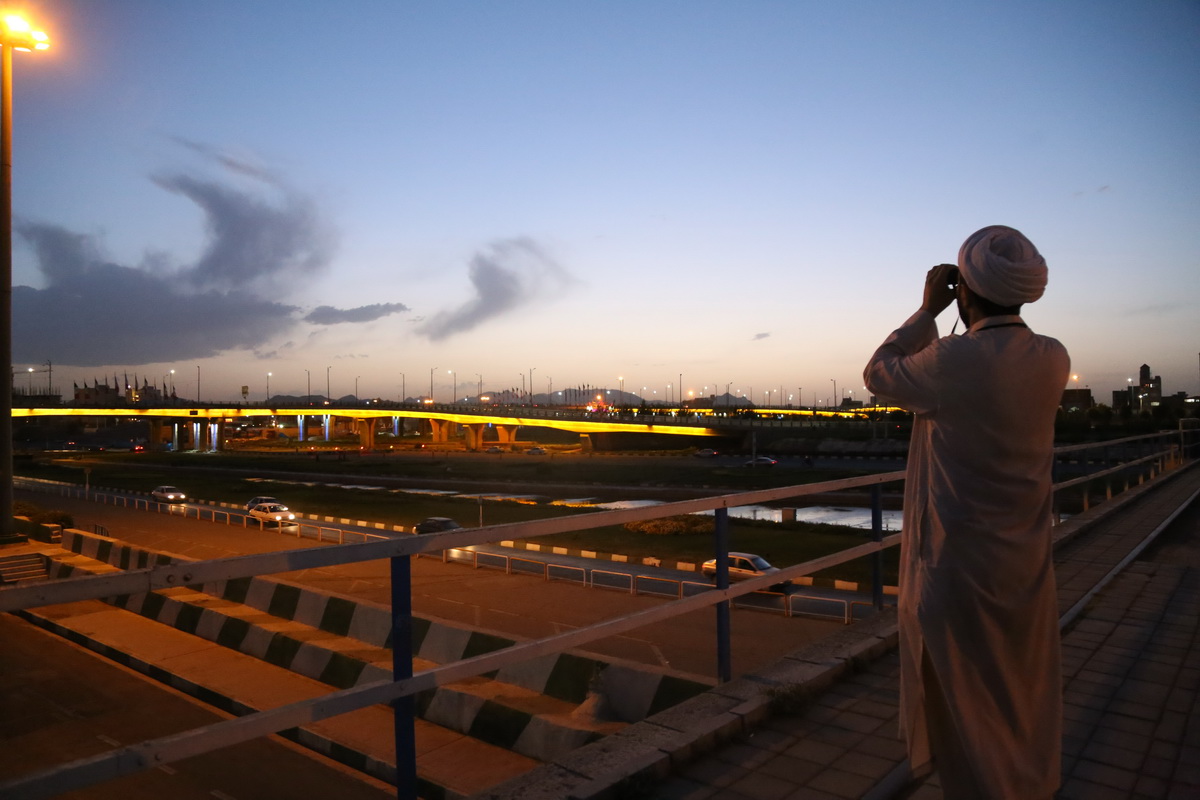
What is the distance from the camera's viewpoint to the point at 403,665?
2631mm

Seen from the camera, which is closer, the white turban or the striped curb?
the white turban

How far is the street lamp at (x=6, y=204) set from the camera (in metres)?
17.6

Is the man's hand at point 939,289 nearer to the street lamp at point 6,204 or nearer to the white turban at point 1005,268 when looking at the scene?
the white turban at point 1005,268

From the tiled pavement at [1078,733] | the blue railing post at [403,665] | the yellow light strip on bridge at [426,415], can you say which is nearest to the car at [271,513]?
the tiled pavement at [1078,733]

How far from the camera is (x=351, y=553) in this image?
2.56 metres

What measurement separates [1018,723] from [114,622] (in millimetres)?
Answer: 19192

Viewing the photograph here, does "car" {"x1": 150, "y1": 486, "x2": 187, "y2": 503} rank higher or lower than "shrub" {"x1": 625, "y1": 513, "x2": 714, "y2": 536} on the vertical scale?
higher

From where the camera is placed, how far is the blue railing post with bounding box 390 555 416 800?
2646 millimetres

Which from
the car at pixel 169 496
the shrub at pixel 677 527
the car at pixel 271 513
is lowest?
the shrub at pixel 677 527

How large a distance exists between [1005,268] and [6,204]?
72.5 ft

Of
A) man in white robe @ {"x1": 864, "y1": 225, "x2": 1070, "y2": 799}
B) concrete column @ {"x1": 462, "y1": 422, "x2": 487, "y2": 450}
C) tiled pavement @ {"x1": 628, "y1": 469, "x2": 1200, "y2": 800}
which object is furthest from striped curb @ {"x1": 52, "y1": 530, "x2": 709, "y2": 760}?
concrete column @ {"x1": 462, "y1": 422, "x2": 487, "y2": 450}

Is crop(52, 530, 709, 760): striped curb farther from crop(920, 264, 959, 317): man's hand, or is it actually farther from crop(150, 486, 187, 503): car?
crop(150, 486, 187, 503): car

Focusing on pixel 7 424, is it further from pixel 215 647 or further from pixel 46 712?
pixel 46 712

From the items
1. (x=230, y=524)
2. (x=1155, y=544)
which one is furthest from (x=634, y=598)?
(x=230, y=524)
